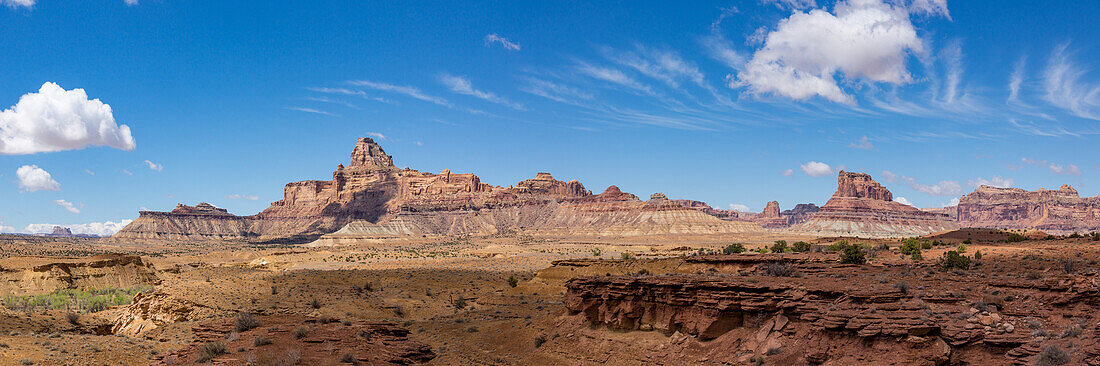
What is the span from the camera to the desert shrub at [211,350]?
20039 millimetres

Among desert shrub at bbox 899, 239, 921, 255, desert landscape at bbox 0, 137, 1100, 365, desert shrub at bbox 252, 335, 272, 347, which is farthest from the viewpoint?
desert shrub at bbox 899, 239, 921, 255

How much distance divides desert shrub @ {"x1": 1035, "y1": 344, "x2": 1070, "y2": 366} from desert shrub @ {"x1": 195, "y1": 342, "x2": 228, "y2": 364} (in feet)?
69.0

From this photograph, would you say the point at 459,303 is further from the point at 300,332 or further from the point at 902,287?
the point at 902,287

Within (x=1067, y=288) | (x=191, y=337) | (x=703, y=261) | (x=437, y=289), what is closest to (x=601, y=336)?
(x=1067, y=288)

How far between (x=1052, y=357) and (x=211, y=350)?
848 inches

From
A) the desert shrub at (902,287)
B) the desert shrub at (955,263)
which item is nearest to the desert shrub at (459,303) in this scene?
the desert shrub at (955,263)

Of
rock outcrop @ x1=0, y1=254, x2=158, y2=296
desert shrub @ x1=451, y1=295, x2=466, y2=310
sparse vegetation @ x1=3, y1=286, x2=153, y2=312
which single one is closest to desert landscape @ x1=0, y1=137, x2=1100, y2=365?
sparse vegetation @ x1=3, y1=286, x2=153, y2=312

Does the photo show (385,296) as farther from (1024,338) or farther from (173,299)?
(1024,338)

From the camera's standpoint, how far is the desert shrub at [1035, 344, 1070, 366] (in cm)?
1259

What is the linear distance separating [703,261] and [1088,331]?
24473mm

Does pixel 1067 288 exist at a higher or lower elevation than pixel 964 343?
higher

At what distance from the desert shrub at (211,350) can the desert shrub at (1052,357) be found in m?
21.0

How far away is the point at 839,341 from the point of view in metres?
15.7

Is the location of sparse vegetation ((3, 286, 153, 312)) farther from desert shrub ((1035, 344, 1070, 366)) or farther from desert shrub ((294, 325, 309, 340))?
desert shrub ((1035, 344, 1070, 366))
